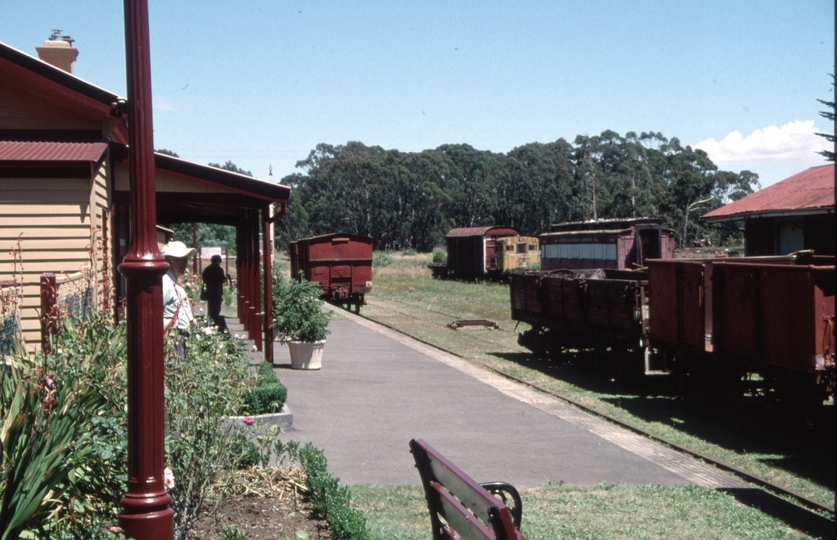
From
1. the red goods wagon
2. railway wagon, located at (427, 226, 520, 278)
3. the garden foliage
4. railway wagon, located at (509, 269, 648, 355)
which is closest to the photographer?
the red goods wagon

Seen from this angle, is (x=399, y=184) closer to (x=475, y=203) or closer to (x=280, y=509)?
(x=475, y=203)

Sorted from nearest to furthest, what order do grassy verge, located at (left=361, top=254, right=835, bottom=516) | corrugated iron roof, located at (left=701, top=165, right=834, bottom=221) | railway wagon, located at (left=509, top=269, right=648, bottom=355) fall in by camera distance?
1. grassy verge, located at (left=361, top=254, right=835, bottom=516)
2. railway wagon, located at (left=509, top=269, right=648, bottom=355)
3. corrugated iron roof, located at (left=701, top=165, right=834, bottom=221)

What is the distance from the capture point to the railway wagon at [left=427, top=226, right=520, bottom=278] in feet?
155

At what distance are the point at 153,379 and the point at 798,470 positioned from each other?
6.74 meters

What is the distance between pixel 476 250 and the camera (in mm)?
48531

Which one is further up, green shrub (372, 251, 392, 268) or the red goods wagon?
green shrub (372, 251, 392, 268)

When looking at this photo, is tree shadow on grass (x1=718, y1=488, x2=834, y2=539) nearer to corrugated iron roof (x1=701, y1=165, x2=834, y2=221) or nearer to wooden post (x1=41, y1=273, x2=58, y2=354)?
wooden post (x1=41, y1=273, x2=58, y2=354)

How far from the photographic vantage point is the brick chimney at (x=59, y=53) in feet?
44.4

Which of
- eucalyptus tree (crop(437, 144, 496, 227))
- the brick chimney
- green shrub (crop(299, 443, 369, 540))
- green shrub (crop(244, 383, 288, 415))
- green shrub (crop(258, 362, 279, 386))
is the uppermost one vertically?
eucalyptus tree (crop(437, 144, 496, 227))

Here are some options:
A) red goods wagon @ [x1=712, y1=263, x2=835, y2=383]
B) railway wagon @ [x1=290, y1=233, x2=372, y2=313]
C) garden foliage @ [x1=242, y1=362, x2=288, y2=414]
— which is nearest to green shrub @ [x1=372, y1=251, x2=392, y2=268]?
railway wagon @ [x1=290, y1=233, x2=372, y2=313]

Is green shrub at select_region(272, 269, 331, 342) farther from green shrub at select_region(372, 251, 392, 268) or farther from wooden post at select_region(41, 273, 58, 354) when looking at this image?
green shrub at select_region(372, 251, 392, 268)

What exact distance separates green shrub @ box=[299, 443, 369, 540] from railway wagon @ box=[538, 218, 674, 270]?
82.3 feet

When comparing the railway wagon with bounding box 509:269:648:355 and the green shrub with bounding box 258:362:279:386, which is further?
the railway wagon with bounding box 509:269:648:355

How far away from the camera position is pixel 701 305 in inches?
434
